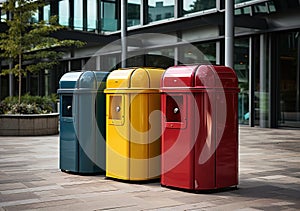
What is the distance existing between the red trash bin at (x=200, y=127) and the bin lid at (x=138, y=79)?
32 centimetres

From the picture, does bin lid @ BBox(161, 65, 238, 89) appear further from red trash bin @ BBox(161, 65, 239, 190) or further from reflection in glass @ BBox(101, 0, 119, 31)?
reflection in glass @ BBox(101, 0, 119, 31)

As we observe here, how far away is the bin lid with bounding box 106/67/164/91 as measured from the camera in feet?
21.5

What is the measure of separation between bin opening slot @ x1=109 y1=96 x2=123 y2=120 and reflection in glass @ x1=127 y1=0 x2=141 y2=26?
54.5 ft

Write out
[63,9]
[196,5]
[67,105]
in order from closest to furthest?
[67,105] < [196,5] < [63,9]

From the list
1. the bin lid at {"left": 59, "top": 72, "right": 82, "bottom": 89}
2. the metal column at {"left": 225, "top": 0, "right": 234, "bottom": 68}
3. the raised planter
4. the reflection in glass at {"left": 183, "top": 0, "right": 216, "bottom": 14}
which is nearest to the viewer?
the bin lid at {"left": 59, "top": 72, "right": 82, "bottom": 89}

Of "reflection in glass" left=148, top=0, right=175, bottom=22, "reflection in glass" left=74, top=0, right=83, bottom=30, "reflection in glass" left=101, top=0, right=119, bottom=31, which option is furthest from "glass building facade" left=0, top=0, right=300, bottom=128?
"reflection in glass" left=74, top=0, right=83, bottom=30

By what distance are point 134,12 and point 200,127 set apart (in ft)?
59.6

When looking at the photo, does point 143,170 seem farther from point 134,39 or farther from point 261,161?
point 134,39

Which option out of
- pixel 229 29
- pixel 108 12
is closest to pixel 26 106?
pixel 229 29

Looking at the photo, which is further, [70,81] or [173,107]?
[70,81]

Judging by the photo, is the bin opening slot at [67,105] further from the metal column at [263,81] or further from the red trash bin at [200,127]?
the metal column at [263,81]

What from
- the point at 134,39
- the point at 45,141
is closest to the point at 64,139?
the point at 45,141

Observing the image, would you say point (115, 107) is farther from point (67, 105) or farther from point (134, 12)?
point (134, 12)

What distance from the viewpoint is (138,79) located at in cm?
655
